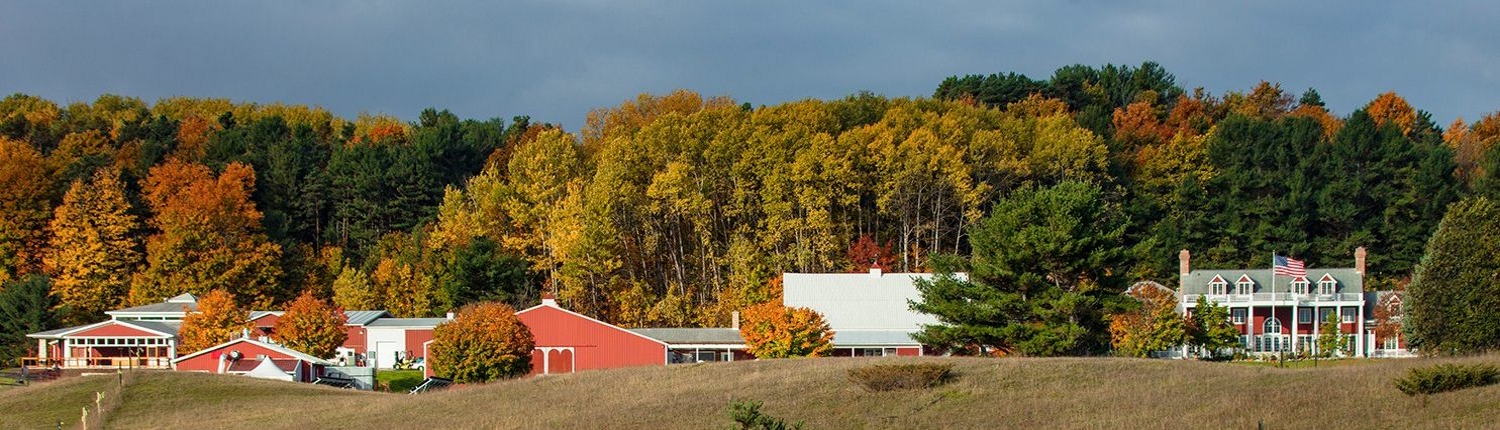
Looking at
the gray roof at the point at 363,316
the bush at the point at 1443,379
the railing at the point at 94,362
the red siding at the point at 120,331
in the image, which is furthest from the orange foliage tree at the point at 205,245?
the bush at the point at 1443,379

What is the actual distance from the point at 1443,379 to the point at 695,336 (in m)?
46.6

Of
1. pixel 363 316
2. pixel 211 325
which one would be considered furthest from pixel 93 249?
pixel 363 316

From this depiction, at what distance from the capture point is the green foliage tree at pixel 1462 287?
203 ft

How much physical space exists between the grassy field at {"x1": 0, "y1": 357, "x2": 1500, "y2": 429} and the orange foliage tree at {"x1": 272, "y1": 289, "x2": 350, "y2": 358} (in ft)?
65.7

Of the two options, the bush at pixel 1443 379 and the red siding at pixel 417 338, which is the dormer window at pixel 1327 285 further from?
the bush at pixel 1443 379

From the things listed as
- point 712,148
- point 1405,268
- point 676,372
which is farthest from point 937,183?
point 676,372

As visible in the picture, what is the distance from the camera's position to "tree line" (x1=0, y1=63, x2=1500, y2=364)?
92.2 m

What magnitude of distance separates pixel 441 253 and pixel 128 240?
1799 cm

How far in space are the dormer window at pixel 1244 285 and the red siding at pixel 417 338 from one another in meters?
43.3

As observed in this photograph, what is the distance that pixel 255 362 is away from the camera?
73.1 m

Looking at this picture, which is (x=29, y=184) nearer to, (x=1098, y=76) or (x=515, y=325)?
(x=515, y=325)

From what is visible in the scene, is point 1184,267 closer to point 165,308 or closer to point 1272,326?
point 1272,326

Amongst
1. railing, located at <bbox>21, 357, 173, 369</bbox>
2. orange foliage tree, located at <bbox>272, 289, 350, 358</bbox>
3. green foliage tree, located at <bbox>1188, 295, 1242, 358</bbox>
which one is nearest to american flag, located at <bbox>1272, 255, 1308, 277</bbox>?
green foliage tree, located at <bbox>1188, 295, 1242, 358</bbox>

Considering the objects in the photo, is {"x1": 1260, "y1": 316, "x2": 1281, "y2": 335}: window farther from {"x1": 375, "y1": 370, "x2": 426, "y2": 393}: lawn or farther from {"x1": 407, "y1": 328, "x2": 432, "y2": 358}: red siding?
{"x1": 375, "y1": 370, "x2": 426, "y2": 393}: lawn
